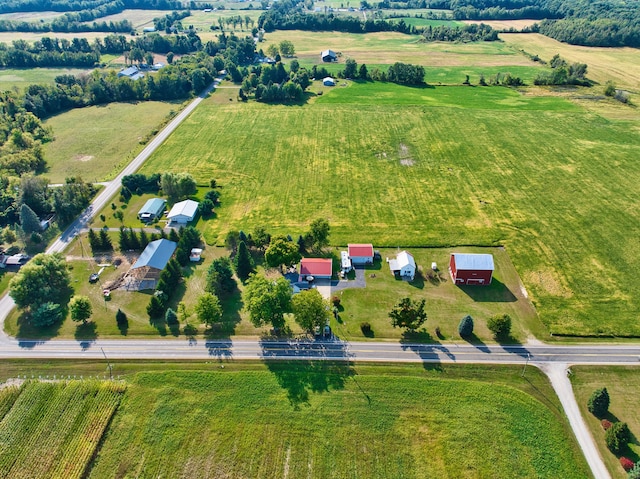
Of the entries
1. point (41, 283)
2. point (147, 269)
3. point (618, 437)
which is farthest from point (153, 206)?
point (618, 437)

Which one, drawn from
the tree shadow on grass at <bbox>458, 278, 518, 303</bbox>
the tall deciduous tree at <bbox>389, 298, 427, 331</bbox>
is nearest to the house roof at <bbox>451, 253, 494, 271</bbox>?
the tree shadow on grass at <bbox>458, 278, 518, 303</bbox>

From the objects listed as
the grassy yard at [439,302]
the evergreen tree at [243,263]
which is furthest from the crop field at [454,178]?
the evergreen tree at [243,263]

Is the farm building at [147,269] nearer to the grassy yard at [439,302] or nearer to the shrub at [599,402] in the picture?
the grassy yard at [439,302]

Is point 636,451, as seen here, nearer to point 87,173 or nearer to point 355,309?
point 355,309

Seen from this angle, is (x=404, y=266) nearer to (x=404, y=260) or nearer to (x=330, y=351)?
(x=404, y=260)

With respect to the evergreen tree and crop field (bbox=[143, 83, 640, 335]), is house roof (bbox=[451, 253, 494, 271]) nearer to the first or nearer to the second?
crop field (bbox=[143, 83, 640, 335])
